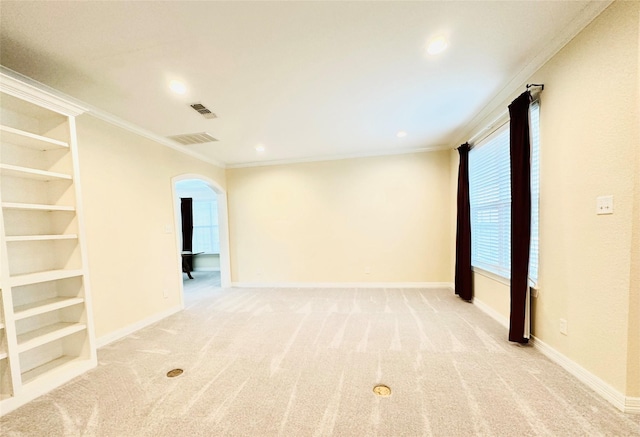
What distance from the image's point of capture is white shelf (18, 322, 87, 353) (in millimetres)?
1783

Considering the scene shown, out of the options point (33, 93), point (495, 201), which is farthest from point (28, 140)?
point (495, 201)

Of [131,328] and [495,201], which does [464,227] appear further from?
[131,328]

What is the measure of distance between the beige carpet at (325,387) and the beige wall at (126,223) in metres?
0.49

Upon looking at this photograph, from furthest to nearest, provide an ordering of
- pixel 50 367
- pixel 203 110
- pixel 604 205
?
1. pixel 203 110
2. pixel 50 367
3. pixel 604 205

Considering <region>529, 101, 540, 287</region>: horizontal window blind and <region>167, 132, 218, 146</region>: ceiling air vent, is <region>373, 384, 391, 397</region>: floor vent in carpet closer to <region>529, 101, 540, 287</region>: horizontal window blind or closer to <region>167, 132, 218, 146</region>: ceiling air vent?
<region>529, 101, 540, 287</region>: horizontal window blind

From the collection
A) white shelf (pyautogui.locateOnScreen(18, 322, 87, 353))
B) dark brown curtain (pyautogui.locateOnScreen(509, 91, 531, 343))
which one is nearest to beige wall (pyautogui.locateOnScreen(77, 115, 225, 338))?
white shelf (pyautogui.locateOnScreen(18, 322, 87, 353))

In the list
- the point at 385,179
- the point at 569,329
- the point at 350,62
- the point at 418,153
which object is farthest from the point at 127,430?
the point at 418,153

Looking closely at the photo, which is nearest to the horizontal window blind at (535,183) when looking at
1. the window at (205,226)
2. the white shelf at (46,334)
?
the white shelf at (46,334)

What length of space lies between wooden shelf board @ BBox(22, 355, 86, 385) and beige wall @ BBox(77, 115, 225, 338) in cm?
40

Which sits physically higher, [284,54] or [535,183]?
[284,54]

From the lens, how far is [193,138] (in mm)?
3473

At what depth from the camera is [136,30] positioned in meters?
1.55

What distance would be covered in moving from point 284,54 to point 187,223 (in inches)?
255

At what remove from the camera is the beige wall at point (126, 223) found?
2.56 meters
